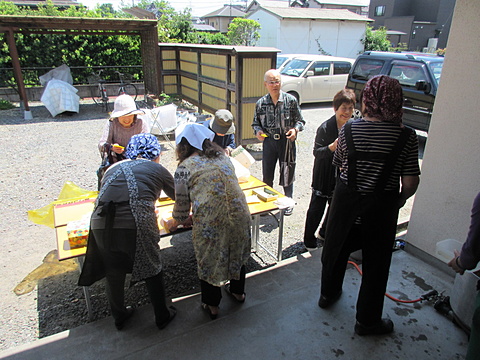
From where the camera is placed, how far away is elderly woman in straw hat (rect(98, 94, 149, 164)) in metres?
3.50

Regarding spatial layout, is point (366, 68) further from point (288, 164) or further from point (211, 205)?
point (211, 205)

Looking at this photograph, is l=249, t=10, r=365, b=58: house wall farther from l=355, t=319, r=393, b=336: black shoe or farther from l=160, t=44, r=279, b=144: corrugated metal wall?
l=355, t=319, r=393, b=336: black shoe

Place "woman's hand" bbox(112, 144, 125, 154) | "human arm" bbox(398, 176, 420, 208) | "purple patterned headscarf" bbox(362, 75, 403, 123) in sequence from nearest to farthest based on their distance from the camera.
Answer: "purple patterned headscarf" bbox(362, 75, 403, 123) → "human arm" bbox(398, 176, 420, 208) → "woman's hand" bbox(112, 144, 125, 154)

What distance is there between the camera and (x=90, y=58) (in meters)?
13.3

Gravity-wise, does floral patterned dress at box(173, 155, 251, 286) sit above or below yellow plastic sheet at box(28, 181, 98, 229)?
above

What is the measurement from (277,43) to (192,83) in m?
17.1

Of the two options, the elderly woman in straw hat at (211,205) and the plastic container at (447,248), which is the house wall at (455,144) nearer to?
the plastic container at (447,248)

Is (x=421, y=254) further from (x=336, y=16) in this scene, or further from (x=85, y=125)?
(x=336, y=16)

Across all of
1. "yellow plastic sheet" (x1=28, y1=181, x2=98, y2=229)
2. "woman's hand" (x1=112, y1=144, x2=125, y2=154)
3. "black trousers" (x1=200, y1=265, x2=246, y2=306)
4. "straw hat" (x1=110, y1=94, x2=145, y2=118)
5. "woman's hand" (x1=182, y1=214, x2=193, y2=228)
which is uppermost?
"straw hat" (x1=110, y1=94, x2=145, y2=118)

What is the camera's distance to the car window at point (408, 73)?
7617 mm

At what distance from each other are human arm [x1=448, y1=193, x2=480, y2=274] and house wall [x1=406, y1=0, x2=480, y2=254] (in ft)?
3.65

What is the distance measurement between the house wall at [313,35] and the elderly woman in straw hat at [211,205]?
79.2ft

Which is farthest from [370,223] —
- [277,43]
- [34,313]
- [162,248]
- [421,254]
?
[277,43]

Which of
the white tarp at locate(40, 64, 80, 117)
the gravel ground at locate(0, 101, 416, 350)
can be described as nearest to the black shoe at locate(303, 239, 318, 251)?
the gravel ground at locate(0, 101, 416, 350)
